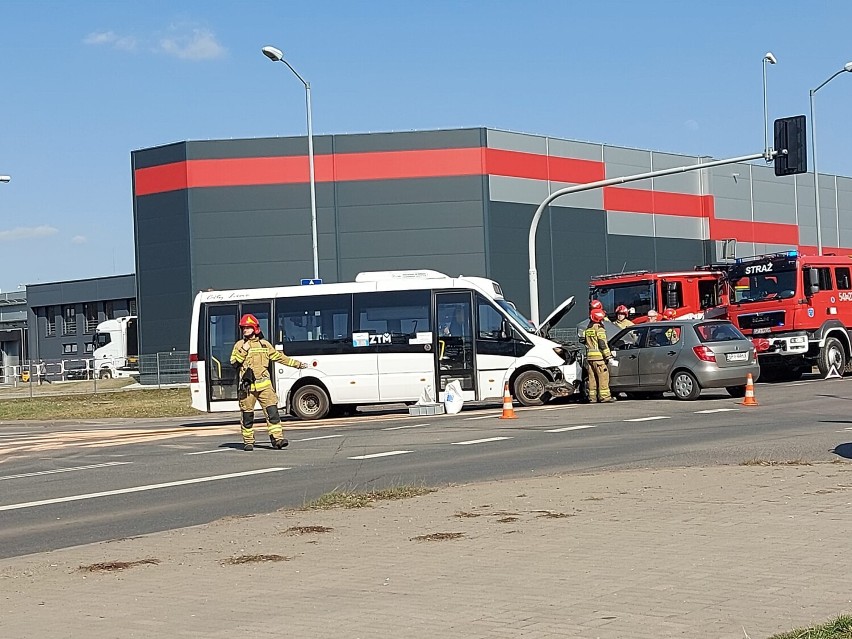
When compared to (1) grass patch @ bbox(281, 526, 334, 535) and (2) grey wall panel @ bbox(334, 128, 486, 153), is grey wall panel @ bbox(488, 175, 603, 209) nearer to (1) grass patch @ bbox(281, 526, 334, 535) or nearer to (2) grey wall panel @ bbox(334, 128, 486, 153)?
(2) grey wall panel @ bbox(334, 128, 486, 153)

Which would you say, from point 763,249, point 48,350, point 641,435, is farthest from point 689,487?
point 48,350

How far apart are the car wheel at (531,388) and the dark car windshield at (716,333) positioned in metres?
3.36

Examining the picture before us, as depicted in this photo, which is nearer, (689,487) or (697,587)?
(697,587)

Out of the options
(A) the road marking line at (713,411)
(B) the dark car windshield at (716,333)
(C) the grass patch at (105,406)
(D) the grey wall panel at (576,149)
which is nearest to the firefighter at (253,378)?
(A) the road marking line at (713,411)

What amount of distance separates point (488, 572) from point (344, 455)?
31.1 ft

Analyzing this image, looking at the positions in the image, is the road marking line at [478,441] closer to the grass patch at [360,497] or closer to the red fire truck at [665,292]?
the grass patch at [360,497]

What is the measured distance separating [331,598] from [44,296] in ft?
260

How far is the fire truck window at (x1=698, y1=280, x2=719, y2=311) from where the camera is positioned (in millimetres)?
35281

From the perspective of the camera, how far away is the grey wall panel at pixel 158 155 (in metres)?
52.8

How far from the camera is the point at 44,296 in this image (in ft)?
271

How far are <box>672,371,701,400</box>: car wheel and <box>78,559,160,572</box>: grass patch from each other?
712 inches

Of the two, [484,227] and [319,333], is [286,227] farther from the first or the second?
[319,333]

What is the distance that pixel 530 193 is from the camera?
55000mm

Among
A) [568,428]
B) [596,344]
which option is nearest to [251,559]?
[568,428]
